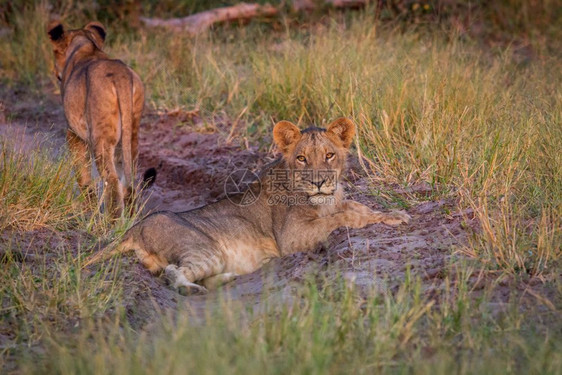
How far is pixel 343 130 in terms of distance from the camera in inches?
235

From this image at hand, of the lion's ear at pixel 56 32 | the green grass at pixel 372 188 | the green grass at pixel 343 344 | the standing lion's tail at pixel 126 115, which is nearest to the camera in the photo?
the green grass at pixel 343 344

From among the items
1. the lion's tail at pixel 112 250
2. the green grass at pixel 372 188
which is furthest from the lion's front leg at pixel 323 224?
the lion's tail at pixel 112 250

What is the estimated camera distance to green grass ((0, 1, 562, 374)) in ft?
11.4

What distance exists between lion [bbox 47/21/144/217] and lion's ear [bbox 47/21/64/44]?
2.70 feet

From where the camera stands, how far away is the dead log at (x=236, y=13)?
38.1ft

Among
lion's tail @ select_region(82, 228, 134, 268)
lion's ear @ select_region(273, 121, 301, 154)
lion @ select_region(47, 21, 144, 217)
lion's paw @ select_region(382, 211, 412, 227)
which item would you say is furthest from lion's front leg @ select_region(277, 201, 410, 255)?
lion @ select_region(47, 21, 144, 217)

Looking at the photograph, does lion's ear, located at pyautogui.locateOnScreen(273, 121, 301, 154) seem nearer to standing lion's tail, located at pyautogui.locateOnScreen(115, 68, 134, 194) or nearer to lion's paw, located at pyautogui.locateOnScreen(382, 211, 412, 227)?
lion's paw, located at pyautogui.locateOnScreen(382, 211, 412, 227)

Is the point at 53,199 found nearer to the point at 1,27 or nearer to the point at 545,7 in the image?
the point at 1,27

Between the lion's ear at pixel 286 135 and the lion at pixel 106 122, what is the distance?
4.43 feet

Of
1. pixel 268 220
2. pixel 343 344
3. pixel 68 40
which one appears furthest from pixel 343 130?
pixel 68 40

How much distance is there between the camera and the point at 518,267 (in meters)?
4.45

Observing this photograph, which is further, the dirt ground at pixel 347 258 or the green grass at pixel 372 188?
the dirt ground at pixel 347 258

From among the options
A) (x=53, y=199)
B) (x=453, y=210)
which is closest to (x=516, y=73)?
(x=453, y=210)

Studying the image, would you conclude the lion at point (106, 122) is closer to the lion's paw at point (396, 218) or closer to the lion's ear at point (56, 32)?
the lion's ear at point (56, 32)
